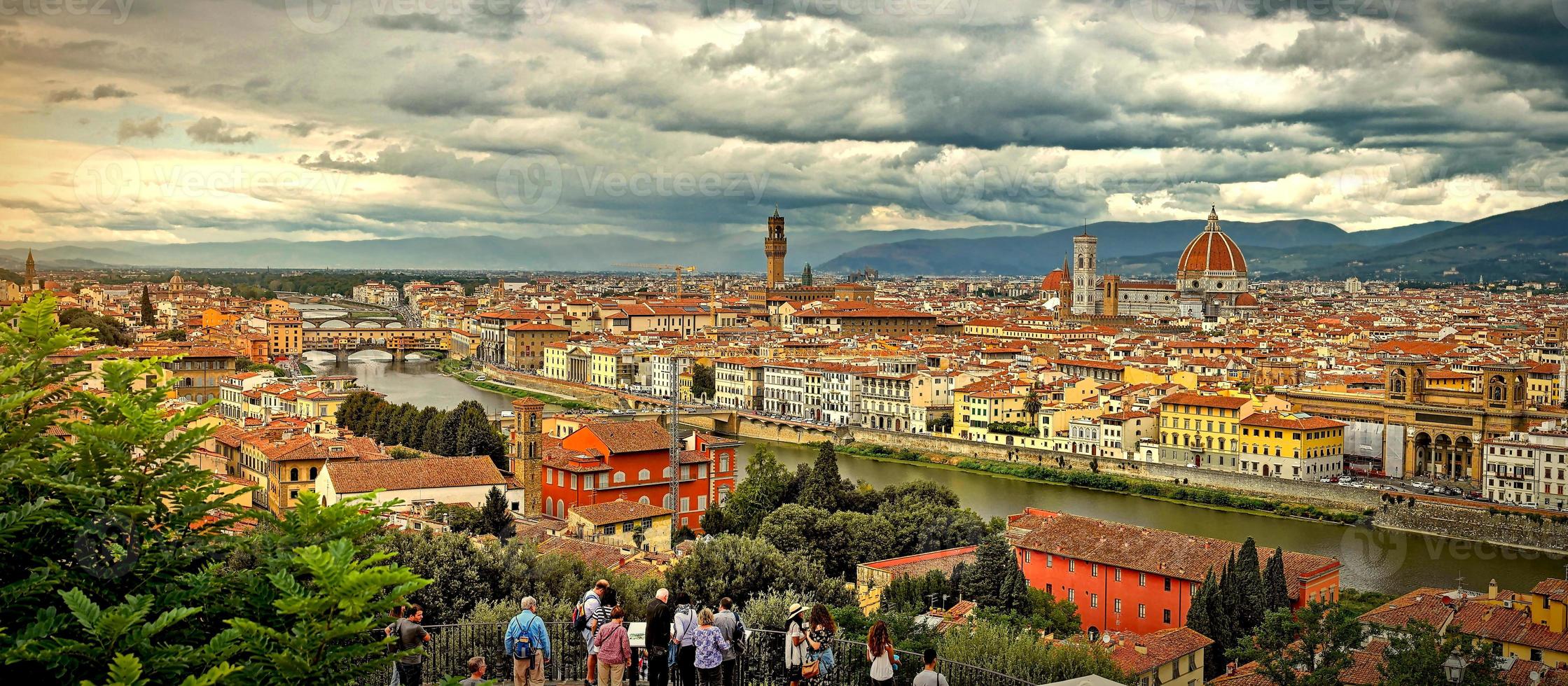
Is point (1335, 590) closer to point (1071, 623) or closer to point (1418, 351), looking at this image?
point (1071, 623)

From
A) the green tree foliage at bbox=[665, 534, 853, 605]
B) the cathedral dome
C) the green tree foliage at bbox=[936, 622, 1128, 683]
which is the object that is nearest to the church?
the cathedral dome

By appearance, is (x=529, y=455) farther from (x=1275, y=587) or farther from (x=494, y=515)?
(x=1275, y=587)

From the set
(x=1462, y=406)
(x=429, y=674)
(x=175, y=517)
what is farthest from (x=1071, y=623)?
(x=1462, y=406)

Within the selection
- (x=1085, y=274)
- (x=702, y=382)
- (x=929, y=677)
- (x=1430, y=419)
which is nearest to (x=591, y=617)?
A: (x=929, y=677)

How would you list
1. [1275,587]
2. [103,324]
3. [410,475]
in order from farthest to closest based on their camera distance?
[103,324] → [410,475] → [1275,587]

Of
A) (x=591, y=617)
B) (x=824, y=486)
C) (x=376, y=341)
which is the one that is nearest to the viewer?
(x=591, y=617)

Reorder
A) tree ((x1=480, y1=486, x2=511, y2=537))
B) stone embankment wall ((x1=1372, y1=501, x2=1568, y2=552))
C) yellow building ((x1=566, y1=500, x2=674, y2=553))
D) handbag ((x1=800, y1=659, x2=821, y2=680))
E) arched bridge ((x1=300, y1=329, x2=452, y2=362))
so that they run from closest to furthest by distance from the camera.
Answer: handbag ((x1=800, y1=659, x2=821, y2=680)) < tree ((x1=480, y1=486, x2=511, y2=537)) < yellow building ((x1=566, y1=500, x2=674, y2=553)) < stone embankment wall ((x1=1372, y1=501, x2=1568, y2=552)) < arched bridge ((x1=300, y1=329, x2=452, y2=362))

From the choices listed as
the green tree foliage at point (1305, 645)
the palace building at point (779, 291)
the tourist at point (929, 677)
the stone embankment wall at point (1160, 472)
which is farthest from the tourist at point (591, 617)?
the palace building at point (779, 291)

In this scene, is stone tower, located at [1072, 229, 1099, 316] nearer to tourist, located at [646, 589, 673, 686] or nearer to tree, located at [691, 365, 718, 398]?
tree, located at [691, 365, 718, 398]
